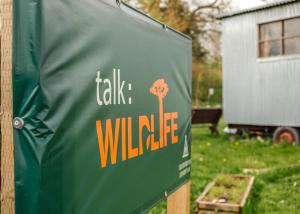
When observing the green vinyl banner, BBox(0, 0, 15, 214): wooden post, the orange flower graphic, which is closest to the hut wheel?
the green vinyl banner

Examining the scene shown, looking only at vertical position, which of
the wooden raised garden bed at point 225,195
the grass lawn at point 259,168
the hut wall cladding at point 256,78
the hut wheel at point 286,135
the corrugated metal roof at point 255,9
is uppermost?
the corrugated metal roof at point 255,9

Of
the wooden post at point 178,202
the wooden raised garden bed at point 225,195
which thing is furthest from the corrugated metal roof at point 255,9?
the wooden post at point 178,202

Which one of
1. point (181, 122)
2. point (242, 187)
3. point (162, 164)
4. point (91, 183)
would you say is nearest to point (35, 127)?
point (91, 183)

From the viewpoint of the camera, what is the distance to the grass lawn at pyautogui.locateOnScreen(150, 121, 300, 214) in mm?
5010

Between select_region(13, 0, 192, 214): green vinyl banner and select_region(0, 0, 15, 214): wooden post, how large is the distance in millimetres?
57

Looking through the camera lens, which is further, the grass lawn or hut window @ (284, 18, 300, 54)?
hut window @ (284, 18, 300, 54)

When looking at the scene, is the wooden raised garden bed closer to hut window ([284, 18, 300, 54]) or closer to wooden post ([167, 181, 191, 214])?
wooden post ([167, 181, 191, 214])

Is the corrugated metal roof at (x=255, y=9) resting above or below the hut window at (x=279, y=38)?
above

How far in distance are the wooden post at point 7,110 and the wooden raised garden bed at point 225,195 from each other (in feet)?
10.6

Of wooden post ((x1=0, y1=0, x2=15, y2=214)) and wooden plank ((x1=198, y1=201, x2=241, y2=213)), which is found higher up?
wooden post ((x1=0, y1=0, x2=15, y2=214))

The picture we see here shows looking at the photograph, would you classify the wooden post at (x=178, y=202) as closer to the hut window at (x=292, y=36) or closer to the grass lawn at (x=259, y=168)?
the grass lawn at (x=259, y=168)

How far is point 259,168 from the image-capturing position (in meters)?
7.42

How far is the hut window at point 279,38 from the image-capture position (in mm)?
11609

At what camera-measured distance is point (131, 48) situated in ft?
6.61
